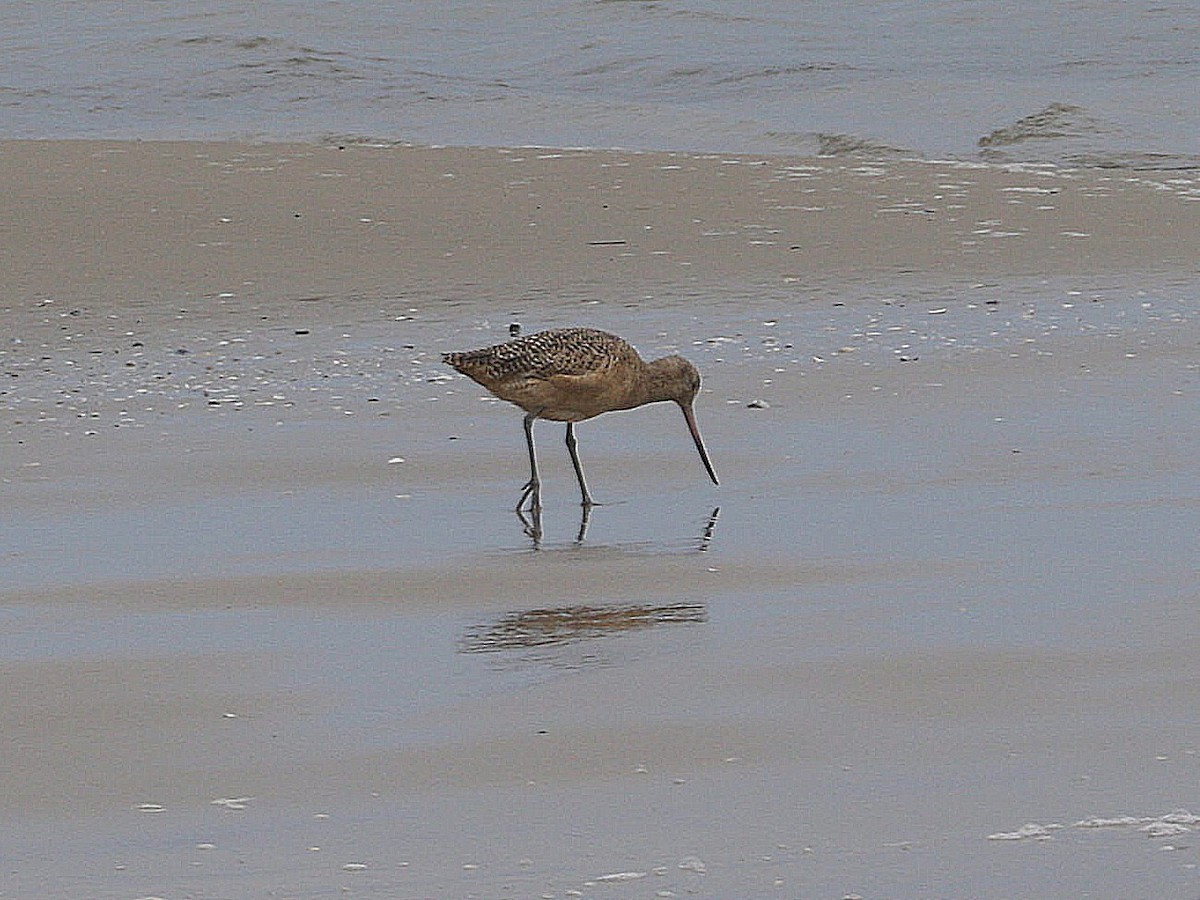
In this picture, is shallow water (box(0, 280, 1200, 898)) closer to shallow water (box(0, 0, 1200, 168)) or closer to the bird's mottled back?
the bird's mottled back

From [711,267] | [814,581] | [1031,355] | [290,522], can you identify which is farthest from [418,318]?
[814,581]

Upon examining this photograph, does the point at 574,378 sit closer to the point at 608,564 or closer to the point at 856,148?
the point at 608,564

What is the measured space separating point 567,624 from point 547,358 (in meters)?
1.57

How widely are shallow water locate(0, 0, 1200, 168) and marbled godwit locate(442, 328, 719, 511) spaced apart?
22.8ft

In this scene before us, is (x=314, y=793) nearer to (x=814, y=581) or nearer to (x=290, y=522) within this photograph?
(x=814, y=581)

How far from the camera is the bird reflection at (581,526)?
5.35 meters

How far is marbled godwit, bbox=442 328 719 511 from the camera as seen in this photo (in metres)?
5.98

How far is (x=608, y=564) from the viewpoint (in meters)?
5.11

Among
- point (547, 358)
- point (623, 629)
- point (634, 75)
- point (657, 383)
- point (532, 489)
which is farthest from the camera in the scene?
point (634, 75)

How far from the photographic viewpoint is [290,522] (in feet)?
18.2

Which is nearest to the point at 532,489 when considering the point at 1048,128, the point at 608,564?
the point at 608,564

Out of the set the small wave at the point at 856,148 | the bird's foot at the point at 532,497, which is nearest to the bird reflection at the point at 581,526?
the bird's foot at the point at 532,497

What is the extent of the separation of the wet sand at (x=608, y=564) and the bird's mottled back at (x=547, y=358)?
0.30 metres

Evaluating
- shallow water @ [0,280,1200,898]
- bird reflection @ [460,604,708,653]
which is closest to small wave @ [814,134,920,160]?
shallow water @ [0,280,1200,898]
